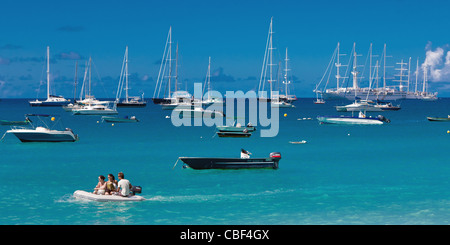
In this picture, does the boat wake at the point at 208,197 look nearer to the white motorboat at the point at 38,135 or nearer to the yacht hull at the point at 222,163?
the yacht hull at the point at 222,163

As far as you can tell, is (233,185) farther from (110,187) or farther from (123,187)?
(110,187)

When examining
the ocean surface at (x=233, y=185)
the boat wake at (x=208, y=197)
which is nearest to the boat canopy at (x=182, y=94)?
the ocean surface at (x=233, y=185)

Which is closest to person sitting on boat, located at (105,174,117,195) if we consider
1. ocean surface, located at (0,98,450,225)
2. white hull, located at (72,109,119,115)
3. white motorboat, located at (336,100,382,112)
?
ocean surface, located at (0,98,450,225)

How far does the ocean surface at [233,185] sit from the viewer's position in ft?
75.8

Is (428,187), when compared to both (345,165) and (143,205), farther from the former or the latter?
(143,205)

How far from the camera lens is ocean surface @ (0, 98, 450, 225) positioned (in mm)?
23097

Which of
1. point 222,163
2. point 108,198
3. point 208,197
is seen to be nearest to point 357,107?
point 222,163

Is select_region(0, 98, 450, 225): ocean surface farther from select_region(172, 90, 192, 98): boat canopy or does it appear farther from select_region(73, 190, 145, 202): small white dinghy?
select_region(172, 90, 192, 98): boat canopy

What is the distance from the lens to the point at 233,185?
30734 millimetres

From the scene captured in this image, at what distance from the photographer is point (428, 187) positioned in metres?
30.3

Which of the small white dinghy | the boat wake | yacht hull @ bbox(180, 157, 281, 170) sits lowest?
the boat wake
